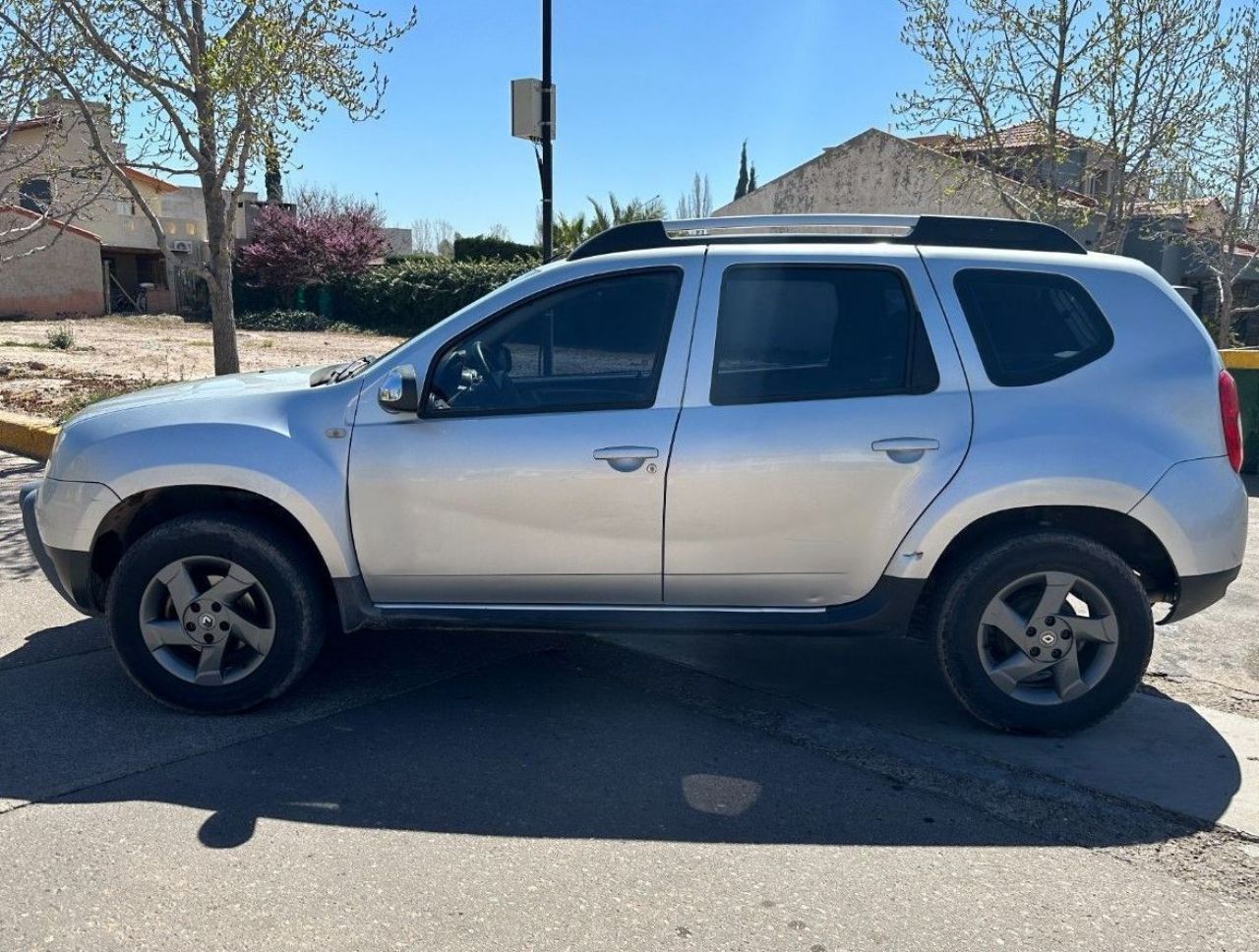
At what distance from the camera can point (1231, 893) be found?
303 cm

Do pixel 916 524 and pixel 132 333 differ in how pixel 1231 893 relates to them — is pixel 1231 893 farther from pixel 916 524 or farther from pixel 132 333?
pixel 132 333

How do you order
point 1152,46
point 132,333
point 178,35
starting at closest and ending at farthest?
point 178,35
point 1152,46
point 132,333

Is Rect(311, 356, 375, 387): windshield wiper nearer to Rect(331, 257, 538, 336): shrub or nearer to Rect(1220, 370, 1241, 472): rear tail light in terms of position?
Rect(1220, 370, 1241, 472): rear tail light

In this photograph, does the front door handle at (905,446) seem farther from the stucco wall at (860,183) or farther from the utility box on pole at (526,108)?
the stucco wall at (860,183)

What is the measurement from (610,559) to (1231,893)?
7.29ft

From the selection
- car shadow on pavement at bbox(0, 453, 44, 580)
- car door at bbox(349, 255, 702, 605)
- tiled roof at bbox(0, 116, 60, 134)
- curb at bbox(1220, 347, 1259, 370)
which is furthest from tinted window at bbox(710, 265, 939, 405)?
tiled roof at bbox(0, 116, 60, 134)

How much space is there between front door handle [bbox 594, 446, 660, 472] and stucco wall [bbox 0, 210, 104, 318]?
104ft

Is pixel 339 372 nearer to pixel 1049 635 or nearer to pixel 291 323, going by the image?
pixel 1049 635

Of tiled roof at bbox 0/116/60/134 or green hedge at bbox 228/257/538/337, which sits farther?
green hedge at bbox 228/257/538/337

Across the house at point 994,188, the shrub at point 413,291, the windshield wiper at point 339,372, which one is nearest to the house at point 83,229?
the shrub at point 413,291

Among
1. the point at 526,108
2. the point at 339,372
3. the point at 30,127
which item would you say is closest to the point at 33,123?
the point at 30,127

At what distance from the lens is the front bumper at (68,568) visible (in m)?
4.16

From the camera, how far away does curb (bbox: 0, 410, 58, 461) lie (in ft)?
31.5

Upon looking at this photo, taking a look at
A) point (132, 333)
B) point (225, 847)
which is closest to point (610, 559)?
point (225, 847)
